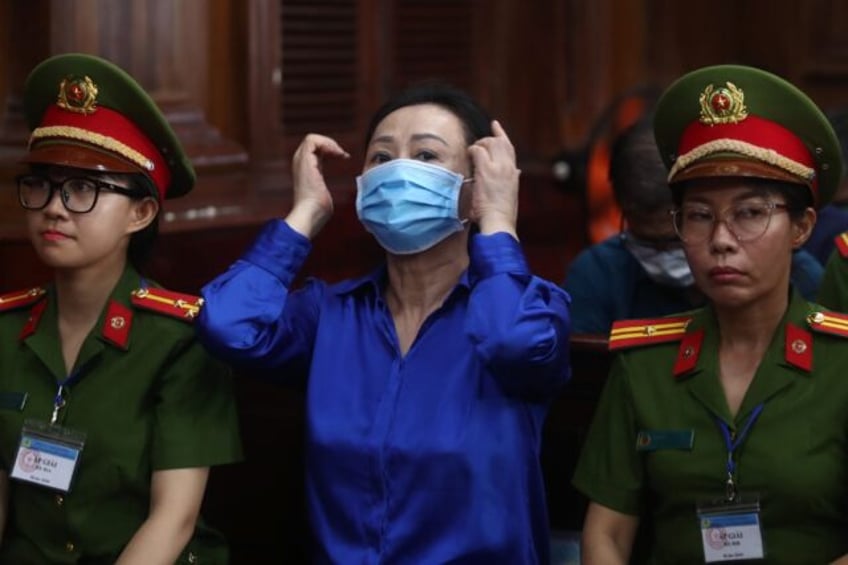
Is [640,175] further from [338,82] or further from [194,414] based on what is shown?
[338,82]

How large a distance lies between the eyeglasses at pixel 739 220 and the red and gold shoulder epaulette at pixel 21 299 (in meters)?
1.15

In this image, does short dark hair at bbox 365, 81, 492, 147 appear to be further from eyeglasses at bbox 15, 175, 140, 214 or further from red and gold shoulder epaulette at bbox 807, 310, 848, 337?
red and gold shoulder epaulette at bbox 807, 310, 848, 337

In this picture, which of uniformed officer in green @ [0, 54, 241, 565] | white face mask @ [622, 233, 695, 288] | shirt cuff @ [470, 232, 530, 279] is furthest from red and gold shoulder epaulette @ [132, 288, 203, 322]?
white face mask @ [622, 233, 695, 288]

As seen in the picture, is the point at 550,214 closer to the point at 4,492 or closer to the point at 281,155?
the point at 281,155

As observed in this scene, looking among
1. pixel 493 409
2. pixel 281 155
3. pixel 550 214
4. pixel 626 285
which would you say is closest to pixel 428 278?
pixel 493 409

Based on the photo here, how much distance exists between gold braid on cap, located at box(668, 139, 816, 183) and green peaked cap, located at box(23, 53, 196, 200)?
92cm

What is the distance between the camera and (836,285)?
10.4 ft

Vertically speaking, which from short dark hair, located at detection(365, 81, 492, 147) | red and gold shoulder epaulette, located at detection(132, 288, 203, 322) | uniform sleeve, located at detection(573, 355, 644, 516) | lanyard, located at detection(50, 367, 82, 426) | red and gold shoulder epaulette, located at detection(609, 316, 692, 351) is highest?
short dark hair, located at detection(365, 81, 492, 147)

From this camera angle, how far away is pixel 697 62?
651 centimetres

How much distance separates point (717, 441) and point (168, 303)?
0.98 metres

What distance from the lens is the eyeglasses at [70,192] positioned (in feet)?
9.82

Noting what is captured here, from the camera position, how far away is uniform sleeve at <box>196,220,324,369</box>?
296cm

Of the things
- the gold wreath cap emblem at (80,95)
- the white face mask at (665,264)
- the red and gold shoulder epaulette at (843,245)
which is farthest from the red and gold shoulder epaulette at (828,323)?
the gold wreath cap emblem at (80,95)

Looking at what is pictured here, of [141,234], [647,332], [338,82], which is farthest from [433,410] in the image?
[338,82]
